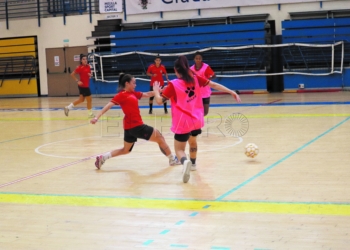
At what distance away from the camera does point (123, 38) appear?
27844 millimetres

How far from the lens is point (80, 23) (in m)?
29.6

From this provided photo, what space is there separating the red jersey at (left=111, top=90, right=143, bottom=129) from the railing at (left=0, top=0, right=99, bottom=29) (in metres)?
20.8

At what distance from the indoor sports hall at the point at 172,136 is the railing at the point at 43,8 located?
0.12 metres

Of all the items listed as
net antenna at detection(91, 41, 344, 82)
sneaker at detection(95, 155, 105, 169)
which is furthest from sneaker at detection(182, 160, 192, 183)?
net antenna at detection(91, 41, 344, 82)

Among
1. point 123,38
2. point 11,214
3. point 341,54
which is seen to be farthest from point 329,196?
point 123,38

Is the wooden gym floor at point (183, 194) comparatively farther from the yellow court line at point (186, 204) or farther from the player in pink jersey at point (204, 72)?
Result: the player in pink jersey at point (204, 72)

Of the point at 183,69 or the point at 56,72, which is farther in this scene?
the point at 56,72

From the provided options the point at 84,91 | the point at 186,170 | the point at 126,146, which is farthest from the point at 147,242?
the point at 84,91

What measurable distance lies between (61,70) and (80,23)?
289 centimetres

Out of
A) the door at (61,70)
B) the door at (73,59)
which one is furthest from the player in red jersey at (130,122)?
the door at (61,70)

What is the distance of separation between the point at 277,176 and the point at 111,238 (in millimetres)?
3242

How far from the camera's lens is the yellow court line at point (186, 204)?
19.6 feet

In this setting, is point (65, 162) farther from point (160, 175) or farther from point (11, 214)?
point (11, 214)

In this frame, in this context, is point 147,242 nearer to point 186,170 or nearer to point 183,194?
point 183,194
